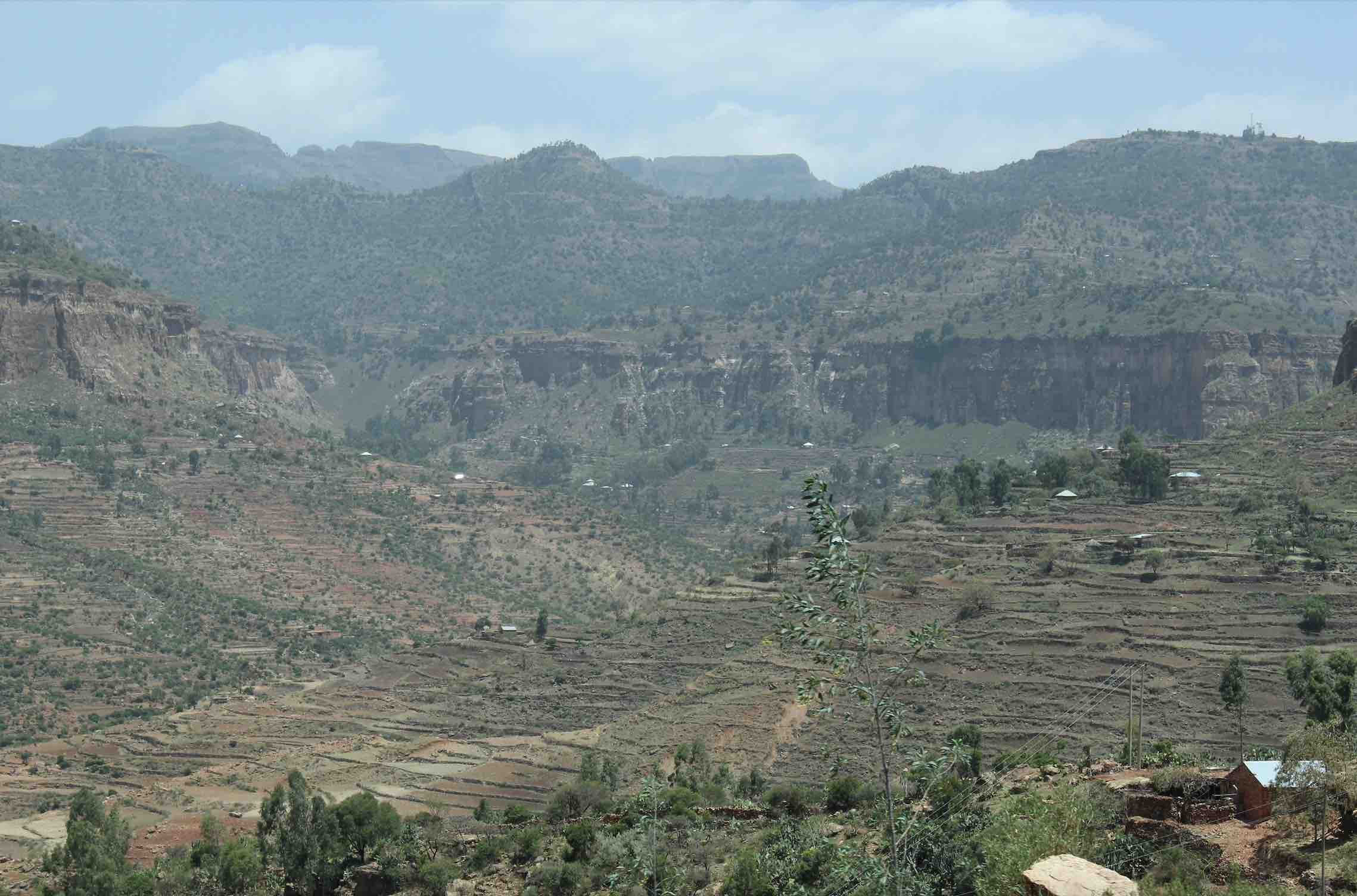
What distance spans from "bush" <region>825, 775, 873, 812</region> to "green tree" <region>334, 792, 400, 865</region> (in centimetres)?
1190

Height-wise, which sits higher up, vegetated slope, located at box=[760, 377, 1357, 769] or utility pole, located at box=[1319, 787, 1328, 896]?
utility pole, located at box=[1319, 787, 1328, 896]

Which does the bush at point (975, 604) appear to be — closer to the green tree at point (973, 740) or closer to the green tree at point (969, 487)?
the green tree at point (973, 740)

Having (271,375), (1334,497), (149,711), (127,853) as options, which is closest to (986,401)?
(271,375)

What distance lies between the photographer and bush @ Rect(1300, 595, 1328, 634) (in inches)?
2414

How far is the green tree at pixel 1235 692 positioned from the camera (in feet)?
170

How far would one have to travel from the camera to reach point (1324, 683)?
154 feet

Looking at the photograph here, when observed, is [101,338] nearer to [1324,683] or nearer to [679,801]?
[679,801]

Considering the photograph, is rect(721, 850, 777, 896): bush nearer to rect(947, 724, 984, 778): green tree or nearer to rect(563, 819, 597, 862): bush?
rect(563, 819, 597, 862): bush

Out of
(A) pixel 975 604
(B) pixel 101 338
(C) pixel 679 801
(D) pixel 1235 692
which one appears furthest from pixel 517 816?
(B) pixel 101 338

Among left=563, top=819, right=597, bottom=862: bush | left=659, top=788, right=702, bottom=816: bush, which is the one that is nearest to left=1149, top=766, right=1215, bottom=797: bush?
left=659, top=788, right=702, bottom=816: bush

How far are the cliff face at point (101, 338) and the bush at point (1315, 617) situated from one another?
96293 mm

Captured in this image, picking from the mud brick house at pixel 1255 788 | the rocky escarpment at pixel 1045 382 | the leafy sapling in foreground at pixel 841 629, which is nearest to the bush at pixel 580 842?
the mud brick house at pixel 1255 788

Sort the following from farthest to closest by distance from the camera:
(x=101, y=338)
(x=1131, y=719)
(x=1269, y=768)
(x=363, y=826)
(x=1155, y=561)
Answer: (x=101, y=338)
(x=1155, y=561)
(x=363, y=826)
(x=1131, y=719)
(x=1269, y=768)

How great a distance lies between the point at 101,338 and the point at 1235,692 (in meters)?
105
